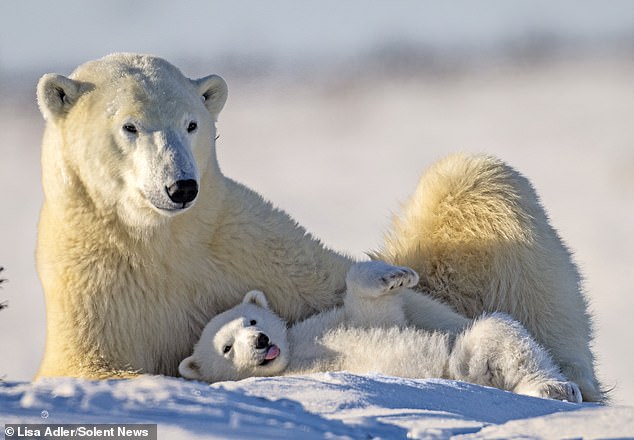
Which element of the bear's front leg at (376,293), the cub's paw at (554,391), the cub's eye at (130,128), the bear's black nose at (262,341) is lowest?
the cub's paw at (554,391)

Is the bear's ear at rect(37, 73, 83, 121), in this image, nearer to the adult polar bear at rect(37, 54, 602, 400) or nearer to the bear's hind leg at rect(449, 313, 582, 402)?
the adult polar bear at rect(37, 54, 602, 400)

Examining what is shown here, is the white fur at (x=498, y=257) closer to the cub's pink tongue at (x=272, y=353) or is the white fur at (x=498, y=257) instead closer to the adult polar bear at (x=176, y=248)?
the adult polar bear at (x=176, y=248)

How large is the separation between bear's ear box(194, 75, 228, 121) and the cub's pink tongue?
1034mm

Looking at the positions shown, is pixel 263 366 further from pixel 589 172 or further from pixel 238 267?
pixel 589 172

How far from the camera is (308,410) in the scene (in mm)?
3213

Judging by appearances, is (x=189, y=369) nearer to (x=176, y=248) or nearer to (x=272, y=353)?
(x=272, y=353)

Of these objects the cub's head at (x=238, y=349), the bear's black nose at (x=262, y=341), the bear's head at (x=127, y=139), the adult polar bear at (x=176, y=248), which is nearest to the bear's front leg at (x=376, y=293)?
the adult polar bear at (x=176, y=248)

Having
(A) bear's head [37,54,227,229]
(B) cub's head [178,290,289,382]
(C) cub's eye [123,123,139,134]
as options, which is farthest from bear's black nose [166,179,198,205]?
(B) cub's head [178,290,289,382]

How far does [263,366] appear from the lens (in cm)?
425

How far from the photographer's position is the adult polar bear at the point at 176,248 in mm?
4188

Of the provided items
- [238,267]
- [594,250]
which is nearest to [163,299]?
[238,267]

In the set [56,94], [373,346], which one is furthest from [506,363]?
[56,94]

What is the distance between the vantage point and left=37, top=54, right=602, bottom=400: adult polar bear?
419cm

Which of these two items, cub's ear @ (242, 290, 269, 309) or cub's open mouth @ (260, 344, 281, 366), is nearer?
cub's open mouth @ (260, 344, 281, 366)
